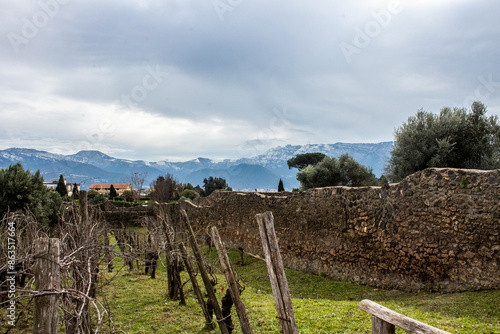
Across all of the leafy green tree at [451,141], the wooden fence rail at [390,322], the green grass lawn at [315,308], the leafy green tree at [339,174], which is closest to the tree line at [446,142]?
the leafy green tree at [451,141]

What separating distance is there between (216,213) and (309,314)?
14681 millimetres

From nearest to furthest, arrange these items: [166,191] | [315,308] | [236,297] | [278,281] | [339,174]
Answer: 1. [278,281]
2. [236,297]
3. [315,308]
4. [339,174]
5. [166,191]

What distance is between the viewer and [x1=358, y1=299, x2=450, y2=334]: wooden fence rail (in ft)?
9.27

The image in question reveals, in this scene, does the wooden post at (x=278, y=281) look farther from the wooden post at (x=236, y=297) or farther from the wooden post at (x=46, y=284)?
the wooden post at (x=46, y=284)

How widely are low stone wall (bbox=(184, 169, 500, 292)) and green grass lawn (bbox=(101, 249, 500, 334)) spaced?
488 millimetres

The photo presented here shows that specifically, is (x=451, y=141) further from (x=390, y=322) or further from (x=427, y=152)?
(x=390, y=322)

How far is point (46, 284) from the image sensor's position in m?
3.33

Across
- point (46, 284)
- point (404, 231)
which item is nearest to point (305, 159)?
point (404, 231)

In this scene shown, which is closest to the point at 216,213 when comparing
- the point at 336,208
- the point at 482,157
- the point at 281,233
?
the point at 281,233

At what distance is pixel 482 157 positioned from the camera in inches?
737

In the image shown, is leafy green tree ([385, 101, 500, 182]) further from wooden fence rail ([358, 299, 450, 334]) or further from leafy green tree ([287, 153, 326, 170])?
leafy green tree ([287, 153, 326, 170])

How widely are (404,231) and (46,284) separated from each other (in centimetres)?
980

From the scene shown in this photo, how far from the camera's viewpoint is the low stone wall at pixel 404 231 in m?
8.91

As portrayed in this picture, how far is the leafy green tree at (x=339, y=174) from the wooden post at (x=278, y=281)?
31.0 meters
